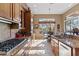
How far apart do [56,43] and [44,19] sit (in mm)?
788

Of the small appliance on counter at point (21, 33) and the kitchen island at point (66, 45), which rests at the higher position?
the small appliance on counter at point (21, 33)

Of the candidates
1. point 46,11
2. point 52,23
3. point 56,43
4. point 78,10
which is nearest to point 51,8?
point 46,11

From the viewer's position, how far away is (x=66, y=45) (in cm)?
176

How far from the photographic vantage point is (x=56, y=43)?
2516 millimetres

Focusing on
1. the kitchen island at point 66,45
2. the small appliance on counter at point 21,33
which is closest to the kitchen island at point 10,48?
the kitchen island at point 66,45

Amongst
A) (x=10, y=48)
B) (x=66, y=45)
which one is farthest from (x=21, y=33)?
(x=10, y=48)

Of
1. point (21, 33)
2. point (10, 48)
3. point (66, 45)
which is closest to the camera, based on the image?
point (10, 48)

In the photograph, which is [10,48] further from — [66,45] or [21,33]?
[21,33]

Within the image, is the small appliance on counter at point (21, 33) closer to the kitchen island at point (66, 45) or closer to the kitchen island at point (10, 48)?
the kitchen island at point (66, 45)

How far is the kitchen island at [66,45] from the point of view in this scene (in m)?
1.43

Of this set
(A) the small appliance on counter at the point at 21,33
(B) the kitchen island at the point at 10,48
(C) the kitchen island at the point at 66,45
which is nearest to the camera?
(B) the kitchen island at the point at 10,48

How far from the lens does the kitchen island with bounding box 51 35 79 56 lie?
143 centimetres

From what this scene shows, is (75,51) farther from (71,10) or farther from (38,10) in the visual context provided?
(38,10)

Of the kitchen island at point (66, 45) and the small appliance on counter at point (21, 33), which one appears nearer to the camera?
the kitchen island at point (66, 45)
